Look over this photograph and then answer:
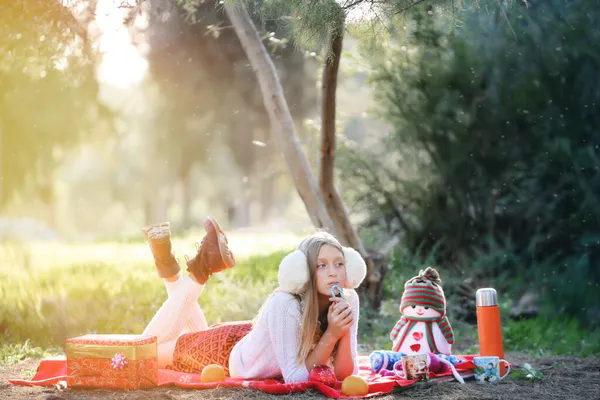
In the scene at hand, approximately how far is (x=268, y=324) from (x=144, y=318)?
3083 millimetres

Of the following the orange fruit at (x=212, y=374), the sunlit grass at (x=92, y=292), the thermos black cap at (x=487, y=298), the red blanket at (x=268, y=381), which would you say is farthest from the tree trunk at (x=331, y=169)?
the orange fruit at (x=212, y=374)

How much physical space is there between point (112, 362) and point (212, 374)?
47 centimetres

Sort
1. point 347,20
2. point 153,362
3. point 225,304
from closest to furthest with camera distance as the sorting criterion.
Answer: point 153,362
point 347,20
point 225,304

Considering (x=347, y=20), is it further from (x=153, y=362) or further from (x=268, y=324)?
(x=153, y=362)

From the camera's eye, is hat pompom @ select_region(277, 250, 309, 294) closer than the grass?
Yes

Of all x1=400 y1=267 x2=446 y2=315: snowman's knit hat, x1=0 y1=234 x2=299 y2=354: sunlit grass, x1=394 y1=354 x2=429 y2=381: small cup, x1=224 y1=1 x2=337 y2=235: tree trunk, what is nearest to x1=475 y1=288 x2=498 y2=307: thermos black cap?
x1=400 y1=267 x2=446 y2=315: snowman's knit hat

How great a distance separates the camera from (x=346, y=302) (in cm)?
326

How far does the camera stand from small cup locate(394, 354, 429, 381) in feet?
11.6

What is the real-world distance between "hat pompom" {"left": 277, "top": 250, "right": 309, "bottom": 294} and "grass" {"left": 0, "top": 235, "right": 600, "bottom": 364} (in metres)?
2.19

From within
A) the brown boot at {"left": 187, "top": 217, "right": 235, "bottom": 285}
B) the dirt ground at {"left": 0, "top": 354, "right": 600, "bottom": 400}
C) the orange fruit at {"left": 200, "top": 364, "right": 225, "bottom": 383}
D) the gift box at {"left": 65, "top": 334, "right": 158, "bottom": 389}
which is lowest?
the dirt ground at {"left": 0, "top": 354, "right": 600, "bottom": 400}

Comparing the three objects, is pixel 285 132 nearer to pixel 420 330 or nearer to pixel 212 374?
pixel 420 330

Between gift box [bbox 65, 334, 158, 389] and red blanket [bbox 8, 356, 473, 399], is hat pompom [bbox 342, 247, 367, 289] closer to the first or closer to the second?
red blanket [bbox 8, 356, 473, 399]

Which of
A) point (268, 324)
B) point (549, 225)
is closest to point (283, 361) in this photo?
point (268, 324)

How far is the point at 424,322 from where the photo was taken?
3912mm
